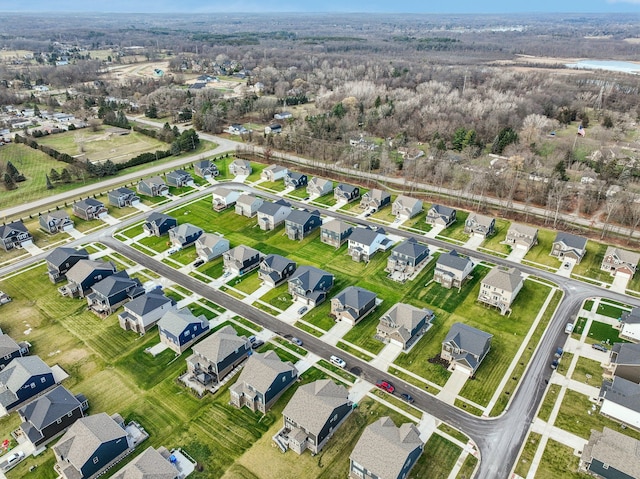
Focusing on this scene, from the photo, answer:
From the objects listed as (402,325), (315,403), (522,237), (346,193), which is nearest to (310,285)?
(402,325)

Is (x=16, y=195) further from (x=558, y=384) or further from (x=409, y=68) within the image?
(x=409, y=68)

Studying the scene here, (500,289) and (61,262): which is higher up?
(500,289)

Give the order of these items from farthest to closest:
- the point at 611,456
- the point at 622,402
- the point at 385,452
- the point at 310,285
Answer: the point at 310,285 < the point at 622,402 < the point at 611,456 < the point at 385,452

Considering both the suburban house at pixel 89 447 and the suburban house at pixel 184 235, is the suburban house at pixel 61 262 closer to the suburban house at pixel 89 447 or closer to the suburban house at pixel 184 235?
the suburban house at pixel 184 235

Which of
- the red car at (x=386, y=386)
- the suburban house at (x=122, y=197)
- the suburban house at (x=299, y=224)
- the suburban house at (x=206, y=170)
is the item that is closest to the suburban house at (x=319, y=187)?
the suburban house at (x=299, y=224)

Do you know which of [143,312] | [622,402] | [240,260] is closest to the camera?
[622,402]

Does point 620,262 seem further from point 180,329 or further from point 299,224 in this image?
point 180,329
